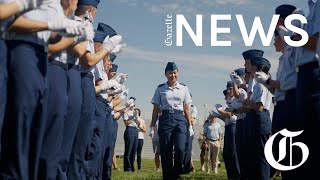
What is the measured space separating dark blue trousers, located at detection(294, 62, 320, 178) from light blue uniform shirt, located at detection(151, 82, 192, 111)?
493cm

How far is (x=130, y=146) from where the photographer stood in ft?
62.8

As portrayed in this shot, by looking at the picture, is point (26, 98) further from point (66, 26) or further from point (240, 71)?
point (240, 71)

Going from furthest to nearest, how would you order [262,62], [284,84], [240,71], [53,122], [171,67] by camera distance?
1. [240,71]
2. [171,67]
3. [262,62]
4. [284,84]
5. [53,122]

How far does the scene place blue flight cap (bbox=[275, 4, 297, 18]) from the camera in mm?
6304

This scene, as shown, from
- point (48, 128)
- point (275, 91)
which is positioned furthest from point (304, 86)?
point (48, 128)

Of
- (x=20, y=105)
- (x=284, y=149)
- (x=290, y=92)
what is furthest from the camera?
(x=284, y=149)

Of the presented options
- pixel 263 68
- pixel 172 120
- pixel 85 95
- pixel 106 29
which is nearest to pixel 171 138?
pixel 172 120

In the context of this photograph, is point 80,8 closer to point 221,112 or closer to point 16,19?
point 16,19

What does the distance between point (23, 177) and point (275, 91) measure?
3.83 metres

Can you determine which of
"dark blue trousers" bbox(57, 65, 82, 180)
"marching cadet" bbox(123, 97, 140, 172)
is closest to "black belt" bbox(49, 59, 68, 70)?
"dark blue trousers" bbox(57, 65, 82, 180)

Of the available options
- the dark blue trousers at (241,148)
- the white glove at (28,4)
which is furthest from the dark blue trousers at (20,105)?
the dark blue trousers at (241,148)

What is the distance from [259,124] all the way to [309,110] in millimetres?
2990

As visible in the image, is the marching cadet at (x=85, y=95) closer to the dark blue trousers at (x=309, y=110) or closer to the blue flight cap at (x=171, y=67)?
the dark blue trousers at (x=309, y=110)

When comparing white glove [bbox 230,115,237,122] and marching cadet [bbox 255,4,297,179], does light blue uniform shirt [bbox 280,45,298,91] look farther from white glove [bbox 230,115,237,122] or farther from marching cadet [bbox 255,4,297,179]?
white glove [bbox 230,115,237,122]
